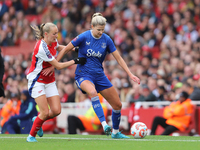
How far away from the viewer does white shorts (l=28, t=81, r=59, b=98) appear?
22.5ft

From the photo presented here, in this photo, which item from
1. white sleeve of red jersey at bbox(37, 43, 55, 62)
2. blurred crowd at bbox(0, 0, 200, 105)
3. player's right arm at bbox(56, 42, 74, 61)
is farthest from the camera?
blurred crowd at bbox(0, 0, 200, 105)

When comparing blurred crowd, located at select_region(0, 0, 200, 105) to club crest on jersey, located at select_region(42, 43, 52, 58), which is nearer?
club crest on jersey, located at select_region(42, 43, 52, 58)

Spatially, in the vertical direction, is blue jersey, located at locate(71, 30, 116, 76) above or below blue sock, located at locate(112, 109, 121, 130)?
above

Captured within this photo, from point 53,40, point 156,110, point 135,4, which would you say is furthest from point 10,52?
point 53,40

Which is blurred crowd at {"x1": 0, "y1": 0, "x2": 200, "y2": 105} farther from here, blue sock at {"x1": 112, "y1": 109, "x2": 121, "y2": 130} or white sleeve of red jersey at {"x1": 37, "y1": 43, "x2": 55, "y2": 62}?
white sleeve of red jersey at {"x1": 37, "y1": 43, "x2": 55, "y2": 62}

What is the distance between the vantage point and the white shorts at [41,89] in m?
6.86

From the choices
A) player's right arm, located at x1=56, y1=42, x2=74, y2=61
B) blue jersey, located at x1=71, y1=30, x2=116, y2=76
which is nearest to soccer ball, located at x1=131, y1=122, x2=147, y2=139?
blue jersey, located at x1=71, y1=30, x2=116, y2=76

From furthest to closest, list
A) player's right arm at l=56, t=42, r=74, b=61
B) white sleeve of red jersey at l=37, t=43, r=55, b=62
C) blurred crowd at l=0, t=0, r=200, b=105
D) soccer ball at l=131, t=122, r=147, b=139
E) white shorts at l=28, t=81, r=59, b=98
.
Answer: blurred crowd at l=0, t=0, r=200, b=105 → soccer ball at l=131, t=122, r=147, b=139 → player's right arm at l=56, t=42, r=74, b=61 → white shorts at l=28, t=81, r=59, b=98 → white sleeve of red jersey at l=37, t=43, r=55, b=62

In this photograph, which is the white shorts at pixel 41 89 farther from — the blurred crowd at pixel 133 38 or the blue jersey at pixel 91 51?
the blurred crowd at pixel 133 38

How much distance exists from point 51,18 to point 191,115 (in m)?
11.8

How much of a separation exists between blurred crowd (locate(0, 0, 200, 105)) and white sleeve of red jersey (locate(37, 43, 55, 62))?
508 cm

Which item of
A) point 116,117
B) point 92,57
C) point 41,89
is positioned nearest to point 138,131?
point 116,117

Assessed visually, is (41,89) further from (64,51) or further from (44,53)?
(64,51)

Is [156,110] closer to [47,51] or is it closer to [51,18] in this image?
[47,51]
